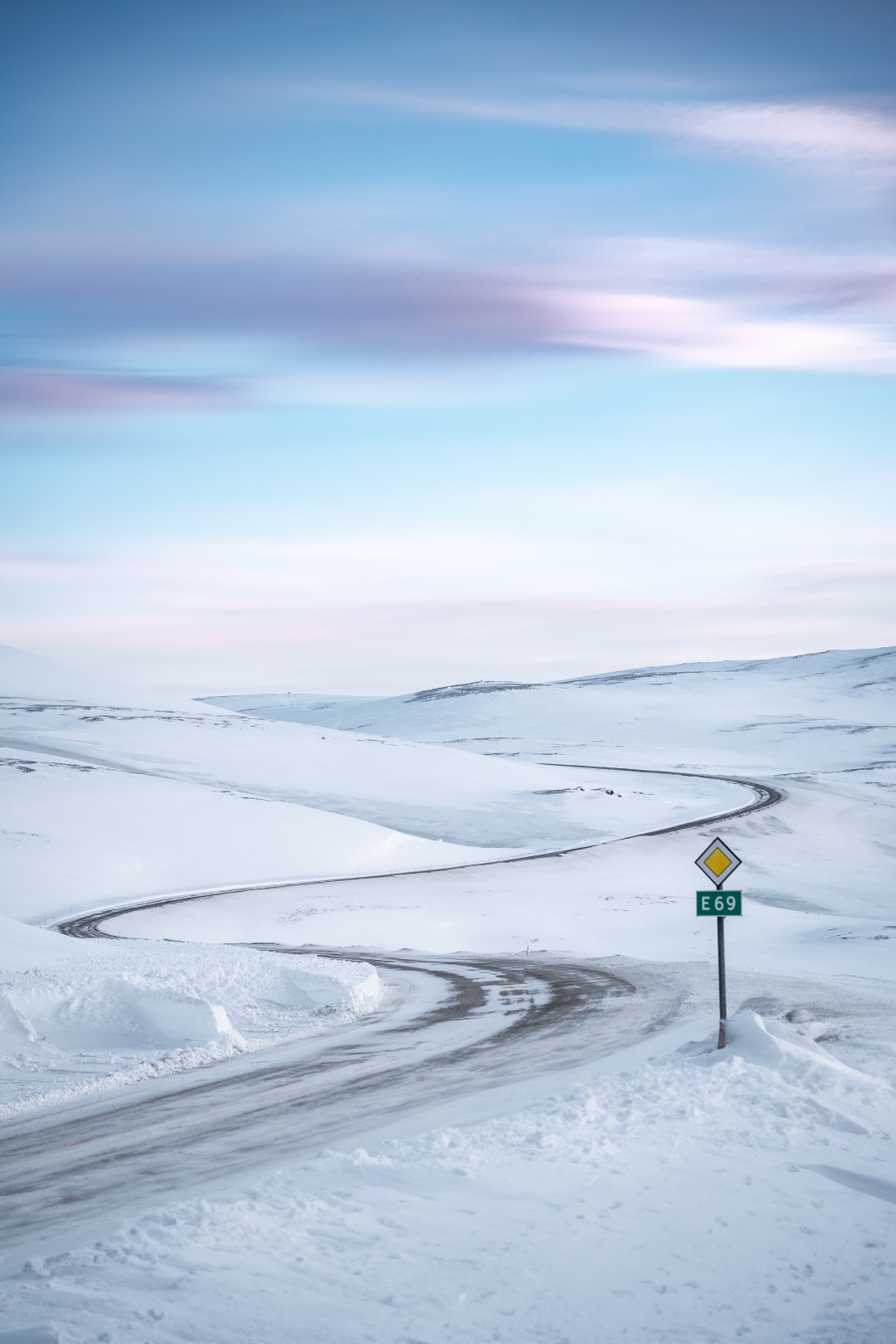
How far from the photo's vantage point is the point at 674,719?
458 ft

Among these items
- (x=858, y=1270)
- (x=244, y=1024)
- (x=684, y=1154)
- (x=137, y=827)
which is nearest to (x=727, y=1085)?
(x=684, y=1154)

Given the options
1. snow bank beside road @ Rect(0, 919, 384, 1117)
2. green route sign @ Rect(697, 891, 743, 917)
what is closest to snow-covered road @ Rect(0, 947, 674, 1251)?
snow bank beside road @ Rect(0, 919, 384, 1117)

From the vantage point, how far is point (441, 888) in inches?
1706

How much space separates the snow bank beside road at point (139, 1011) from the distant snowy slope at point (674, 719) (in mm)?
86907

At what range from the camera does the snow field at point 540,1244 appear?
5832 mm

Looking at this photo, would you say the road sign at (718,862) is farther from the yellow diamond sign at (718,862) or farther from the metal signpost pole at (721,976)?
the metal signpost pole at (721,976)

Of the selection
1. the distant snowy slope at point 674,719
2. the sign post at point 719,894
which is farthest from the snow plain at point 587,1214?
the distant snowy slope at point 674,719

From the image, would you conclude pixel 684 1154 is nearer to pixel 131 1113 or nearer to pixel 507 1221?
pixel 507 1221

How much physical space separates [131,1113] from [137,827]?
4240cm

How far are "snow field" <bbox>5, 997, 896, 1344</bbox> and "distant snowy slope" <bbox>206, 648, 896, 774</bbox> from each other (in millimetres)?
96177

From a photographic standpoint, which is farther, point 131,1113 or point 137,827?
point 137,827

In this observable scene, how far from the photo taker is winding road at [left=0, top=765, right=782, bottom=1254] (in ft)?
27.6

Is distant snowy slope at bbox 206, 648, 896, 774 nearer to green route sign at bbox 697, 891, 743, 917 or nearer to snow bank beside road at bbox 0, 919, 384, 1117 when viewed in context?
snow bank beside road at bbox 0, 919, 384, 1117

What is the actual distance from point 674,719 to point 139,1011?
129 m
